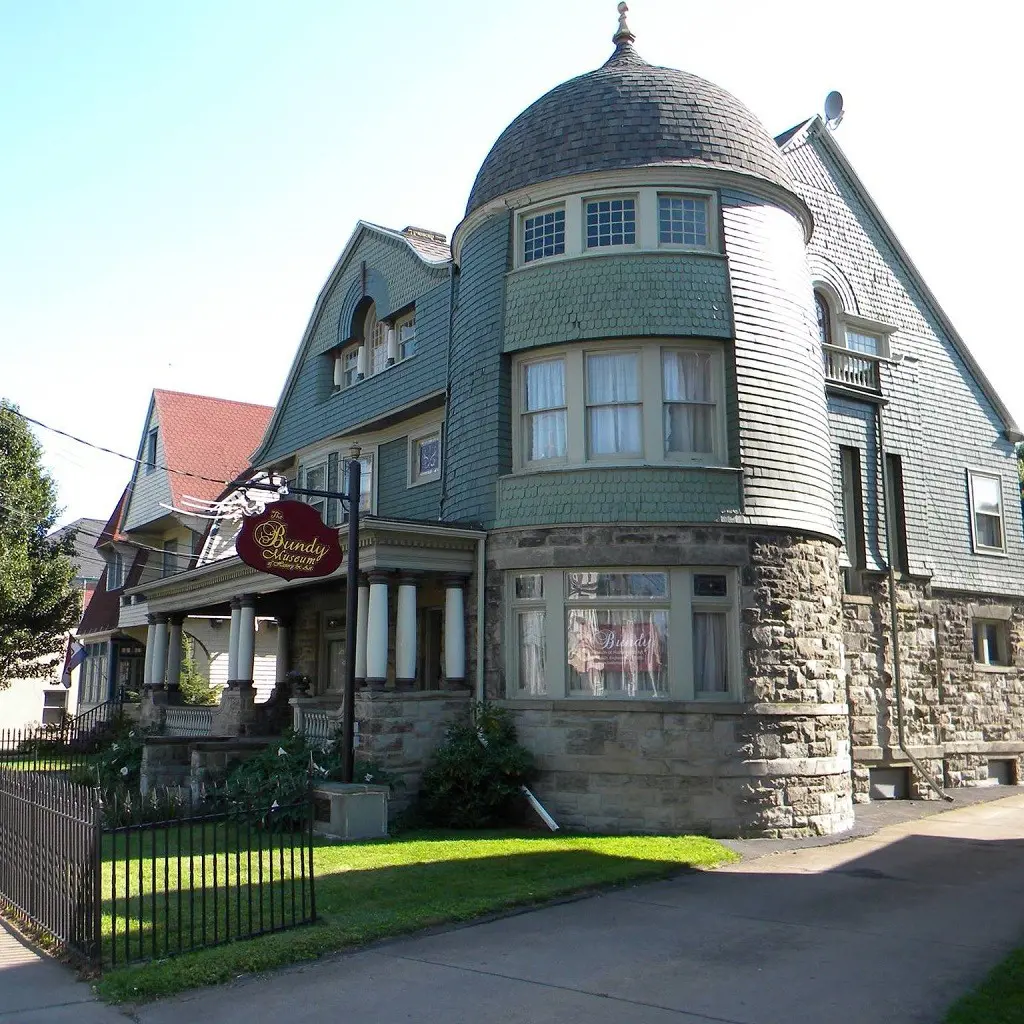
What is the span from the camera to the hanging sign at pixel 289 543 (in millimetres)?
13688

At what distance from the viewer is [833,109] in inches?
909

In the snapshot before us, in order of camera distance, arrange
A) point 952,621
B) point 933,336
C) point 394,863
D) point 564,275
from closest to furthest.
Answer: point 394,863
point 564,275
point 952,621
point 933,336

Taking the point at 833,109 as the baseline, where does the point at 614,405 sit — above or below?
below

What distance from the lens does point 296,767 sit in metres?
15.4

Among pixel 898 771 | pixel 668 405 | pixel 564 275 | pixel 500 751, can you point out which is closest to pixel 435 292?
pixel 564 275

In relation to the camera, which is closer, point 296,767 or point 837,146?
point 296,767

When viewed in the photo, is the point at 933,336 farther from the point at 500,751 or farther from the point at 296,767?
the point at 296,767

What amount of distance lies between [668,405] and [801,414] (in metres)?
2.31

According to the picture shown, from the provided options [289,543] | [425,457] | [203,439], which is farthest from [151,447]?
[289,543]

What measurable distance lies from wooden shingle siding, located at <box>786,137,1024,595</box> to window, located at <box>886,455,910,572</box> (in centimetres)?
14

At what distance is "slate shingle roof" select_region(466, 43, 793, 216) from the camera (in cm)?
1645

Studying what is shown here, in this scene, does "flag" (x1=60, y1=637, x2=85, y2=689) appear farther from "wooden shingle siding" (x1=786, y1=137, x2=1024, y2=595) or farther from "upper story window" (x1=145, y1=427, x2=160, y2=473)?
"wooden shingle siding" (x1=786, y1=137, x2=1024, y2=595)

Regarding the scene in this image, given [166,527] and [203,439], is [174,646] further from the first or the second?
[203,439]

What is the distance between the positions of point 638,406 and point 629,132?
4.56m
